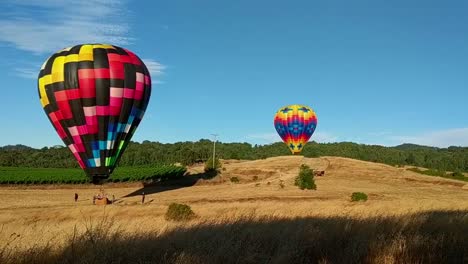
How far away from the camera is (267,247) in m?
6.31

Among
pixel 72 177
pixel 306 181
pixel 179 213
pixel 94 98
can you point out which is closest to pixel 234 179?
pixel 306 181

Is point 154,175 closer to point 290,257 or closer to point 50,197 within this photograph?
point 50,197

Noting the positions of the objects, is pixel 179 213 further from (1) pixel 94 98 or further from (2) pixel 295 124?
(2) pixel 295 124

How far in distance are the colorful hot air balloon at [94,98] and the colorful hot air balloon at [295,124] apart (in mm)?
49263

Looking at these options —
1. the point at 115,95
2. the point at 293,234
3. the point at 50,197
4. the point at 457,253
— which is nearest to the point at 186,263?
the point at 293,234

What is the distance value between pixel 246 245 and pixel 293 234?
3.46ft

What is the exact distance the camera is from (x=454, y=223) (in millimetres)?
8086

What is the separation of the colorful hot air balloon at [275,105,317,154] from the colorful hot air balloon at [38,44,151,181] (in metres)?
49.3

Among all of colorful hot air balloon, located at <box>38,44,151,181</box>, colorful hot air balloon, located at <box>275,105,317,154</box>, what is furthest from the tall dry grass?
colorful hot air balloon, located at <box>275,105,317,154</box>

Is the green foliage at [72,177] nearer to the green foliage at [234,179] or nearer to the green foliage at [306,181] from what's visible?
Answer: the green foliage at [234,179]

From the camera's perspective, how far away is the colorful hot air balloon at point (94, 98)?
3488cm

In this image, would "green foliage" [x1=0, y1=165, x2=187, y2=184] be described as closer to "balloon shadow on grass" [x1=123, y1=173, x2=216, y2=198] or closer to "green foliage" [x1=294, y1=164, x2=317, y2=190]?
"balloon shadow on grass" [x1=123, y1=173, x2=216, y2=198]

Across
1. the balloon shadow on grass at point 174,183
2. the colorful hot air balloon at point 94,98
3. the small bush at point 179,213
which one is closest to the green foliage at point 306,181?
the balloon shadow on grass at point 174,183

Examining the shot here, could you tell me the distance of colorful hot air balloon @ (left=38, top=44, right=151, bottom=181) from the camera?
34875 mm
